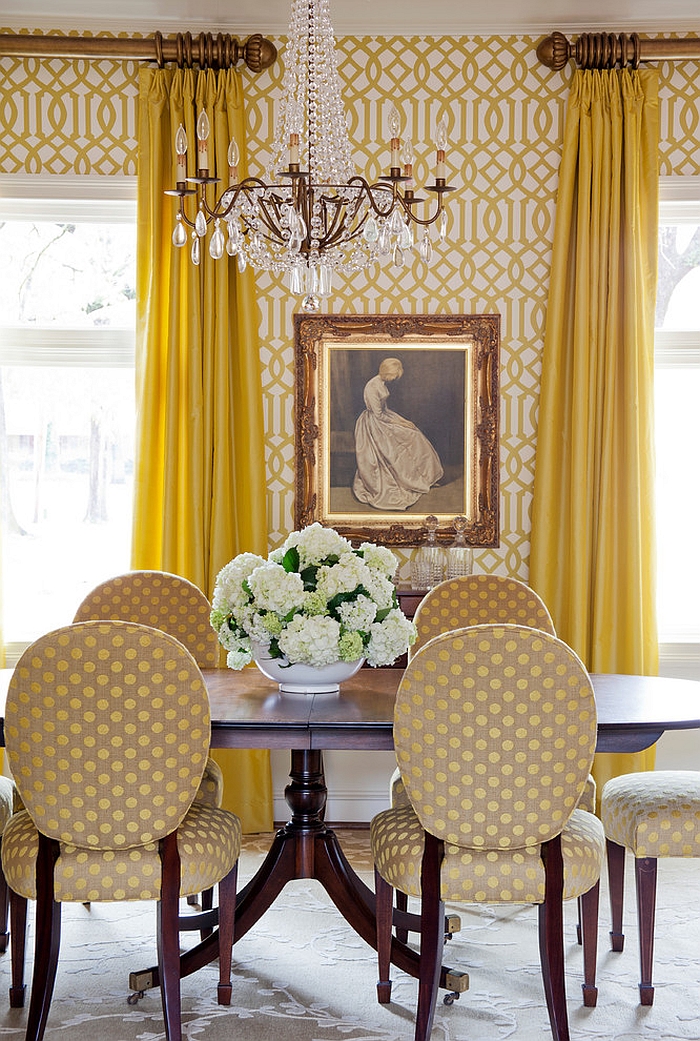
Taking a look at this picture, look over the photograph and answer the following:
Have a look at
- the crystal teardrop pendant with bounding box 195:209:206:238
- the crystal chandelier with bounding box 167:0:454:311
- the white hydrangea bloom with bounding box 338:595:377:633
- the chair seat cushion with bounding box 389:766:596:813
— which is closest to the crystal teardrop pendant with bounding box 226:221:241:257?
the crystal chandelier with bounding box 167:0:454:311

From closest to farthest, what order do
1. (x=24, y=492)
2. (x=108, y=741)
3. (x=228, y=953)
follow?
1. (x=108, y=741)
2. (x=228, y=953)
3. (x=24, y=492)

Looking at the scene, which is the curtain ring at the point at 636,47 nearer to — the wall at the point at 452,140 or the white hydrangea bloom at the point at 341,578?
the wall at the point at 452,140

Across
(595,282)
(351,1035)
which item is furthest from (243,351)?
(351,1035)

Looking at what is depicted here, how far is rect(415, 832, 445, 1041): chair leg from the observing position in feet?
8.35

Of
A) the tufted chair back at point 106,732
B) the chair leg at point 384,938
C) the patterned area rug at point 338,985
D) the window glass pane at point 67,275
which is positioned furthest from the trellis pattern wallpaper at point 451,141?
the tufted chair back at point 106,732

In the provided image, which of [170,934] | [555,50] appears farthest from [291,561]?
[555,50]

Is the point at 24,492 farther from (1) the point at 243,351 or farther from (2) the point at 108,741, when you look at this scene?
(2) the point at 108,741

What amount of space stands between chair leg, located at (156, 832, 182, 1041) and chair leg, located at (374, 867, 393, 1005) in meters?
0.58

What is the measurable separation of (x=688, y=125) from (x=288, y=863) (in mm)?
3425

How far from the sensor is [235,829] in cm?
284

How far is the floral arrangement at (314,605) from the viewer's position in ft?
9.31

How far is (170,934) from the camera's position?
2578 millimetres

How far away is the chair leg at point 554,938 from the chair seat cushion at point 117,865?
2.71 feet

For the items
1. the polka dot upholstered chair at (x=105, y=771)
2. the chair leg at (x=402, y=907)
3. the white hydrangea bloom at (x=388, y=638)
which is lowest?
the chair leg at (x=402, y=907)
